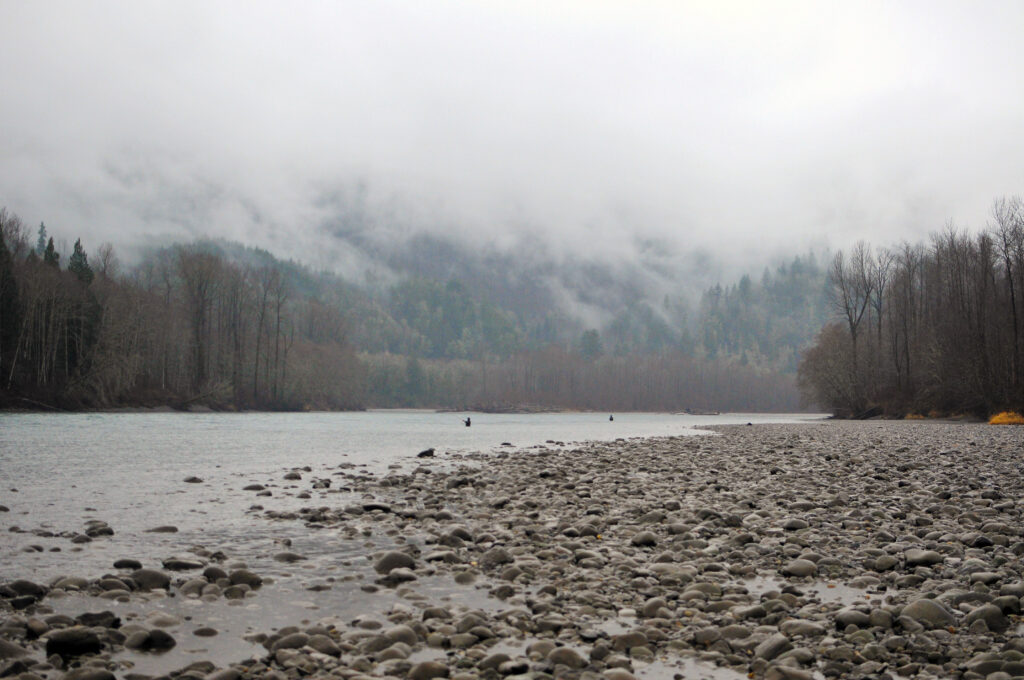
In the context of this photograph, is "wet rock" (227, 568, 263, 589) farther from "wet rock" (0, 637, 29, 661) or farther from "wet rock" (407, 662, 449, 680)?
"wet rock" (407, 662, 449, 680)

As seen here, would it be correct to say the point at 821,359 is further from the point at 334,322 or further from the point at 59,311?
the point at 334,322

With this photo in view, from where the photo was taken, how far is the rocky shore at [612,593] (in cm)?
484

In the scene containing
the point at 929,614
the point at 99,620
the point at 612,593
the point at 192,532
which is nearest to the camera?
the point at 929,614

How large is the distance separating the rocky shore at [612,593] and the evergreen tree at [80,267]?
286ft

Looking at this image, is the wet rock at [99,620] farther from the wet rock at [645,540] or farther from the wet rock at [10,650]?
the wet rock at [645,540]

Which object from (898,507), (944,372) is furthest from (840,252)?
(898,507)

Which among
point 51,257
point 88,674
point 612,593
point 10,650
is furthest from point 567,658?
point 51,257

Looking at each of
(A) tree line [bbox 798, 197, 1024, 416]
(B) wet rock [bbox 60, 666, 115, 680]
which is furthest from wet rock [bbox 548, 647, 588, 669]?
(A) tree line [bbox 798, 197, 1024, 416]

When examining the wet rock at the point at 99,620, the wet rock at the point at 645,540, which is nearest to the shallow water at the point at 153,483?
the wet rock at the point at 99,620

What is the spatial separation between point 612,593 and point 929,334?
2590 inches

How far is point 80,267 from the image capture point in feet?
291

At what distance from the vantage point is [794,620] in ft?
18.0

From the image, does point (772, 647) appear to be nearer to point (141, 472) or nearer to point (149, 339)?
point (141, 472)

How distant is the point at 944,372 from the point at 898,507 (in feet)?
175
